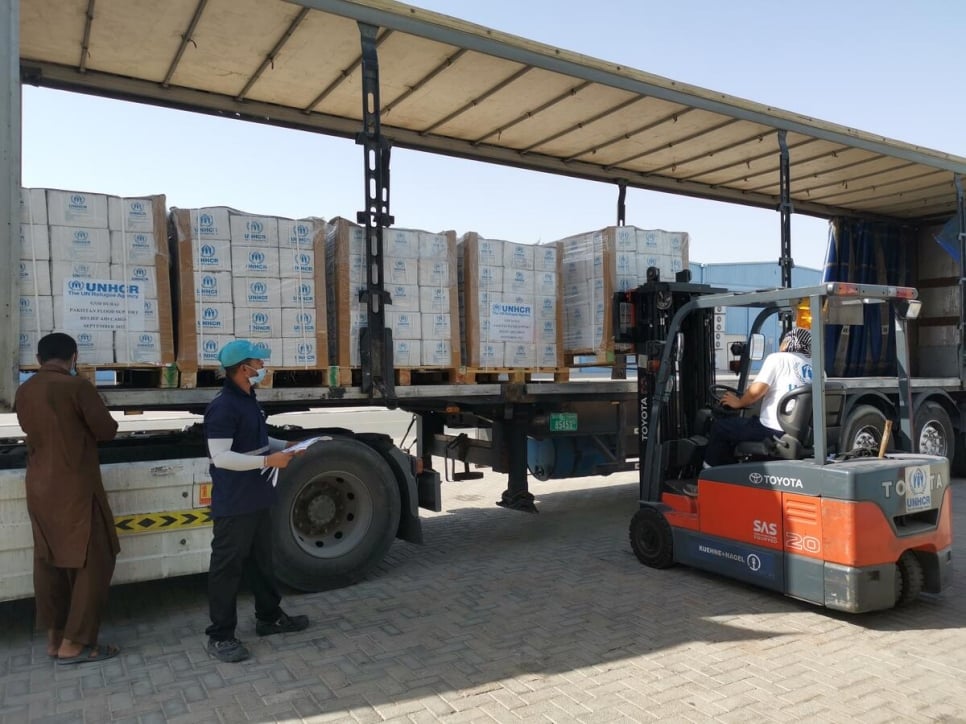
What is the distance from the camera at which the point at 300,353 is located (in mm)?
5430

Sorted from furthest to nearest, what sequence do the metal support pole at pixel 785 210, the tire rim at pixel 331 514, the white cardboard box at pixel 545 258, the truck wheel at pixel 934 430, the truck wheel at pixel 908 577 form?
the truck wheel at pixel 934 430 → the metal support pole at pixel 785 210 → the white cardboard box at pixel 545 258 → the tire rim at pixel 331 514 → the truck wheel at pixel 908 577

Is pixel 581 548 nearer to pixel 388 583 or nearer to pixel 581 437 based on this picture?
pixel 581 437

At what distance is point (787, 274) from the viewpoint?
8.30 m

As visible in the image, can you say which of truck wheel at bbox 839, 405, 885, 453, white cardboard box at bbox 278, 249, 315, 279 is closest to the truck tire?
truck wheel at bbox 839, 405, 885, 453

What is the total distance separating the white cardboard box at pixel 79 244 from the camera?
4688 mm

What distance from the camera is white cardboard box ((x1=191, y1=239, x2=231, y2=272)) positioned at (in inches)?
201

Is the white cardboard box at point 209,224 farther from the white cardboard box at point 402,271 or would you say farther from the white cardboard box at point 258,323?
the white cardboard box at point 402,271

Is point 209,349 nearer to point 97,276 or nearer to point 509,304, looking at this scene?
point 97,276

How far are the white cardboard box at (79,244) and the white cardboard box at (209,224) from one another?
0.54m

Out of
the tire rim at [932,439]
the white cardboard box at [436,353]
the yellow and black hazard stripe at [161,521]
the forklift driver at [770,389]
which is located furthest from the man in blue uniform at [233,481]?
the tire rim at [932,439]

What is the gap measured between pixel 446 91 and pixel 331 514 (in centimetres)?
393

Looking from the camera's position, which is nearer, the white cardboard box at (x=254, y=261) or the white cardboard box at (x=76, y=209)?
the white cardboard box at (x=76, y=209)

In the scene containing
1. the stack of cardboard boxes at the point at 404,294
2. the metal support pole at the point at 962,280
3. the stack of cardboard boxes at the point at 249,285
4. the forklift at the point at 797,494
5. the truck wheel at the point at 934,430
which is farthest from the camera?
the metal support pole at the point at 962,280

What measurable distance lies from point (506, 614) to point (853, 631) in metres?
2.12
